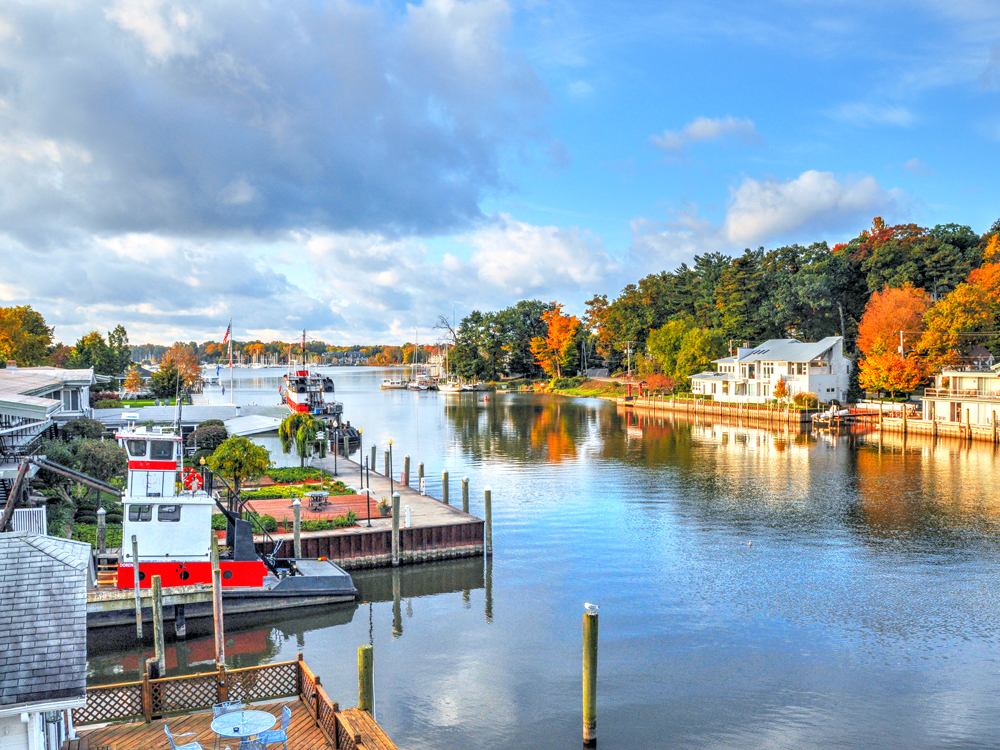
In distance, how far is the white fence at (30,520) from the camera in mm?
23922

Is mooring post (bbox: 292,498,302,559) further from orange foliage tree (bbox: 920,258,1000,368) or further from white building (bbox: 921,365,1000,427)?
orange foliage tree (bbox: 920,258,1000,368)

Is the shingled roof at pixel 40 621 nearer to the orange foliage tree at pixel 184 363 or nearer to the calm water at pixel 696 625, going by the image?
the calm water at pixel 696 625

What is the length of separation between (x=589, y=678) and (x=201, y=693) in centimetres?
844

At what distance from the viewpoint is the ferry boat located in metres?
22.9

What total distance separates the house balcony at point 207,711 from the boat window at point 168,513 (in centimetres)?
844

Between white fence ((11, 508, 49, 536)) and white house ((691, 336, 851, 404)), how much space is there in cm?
8314

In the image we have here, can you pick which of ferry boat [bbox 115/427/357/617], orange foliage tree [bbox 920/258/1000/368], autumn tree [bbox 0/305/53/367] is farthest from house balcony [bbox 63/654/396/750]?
orange foliage tree [bbox 920/258/1000/368]

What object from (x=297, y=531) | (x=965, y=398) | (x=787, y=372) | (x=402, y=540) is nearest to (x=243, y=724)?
(x=297, y=531)

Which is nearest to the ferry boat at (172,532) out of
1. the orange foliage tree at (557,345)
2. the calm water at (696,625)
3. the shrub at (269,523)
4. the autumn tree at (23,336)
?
the calm water at (696,625)

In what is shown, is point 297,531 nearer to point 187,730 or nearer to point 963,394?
point 187,730

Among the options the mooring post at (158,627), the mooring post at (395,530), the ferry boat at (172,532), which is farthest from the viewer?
the mooring post at (395,530)

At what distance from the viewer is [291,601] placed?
81.6ft

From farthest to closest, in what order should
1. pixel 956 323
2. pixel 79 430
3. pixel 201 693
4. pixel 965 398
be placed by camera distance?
pixel 956 323 < pixel 965 398 < pixel 79 430 < pixel 201 693

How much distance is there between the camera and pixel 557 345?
492ft
